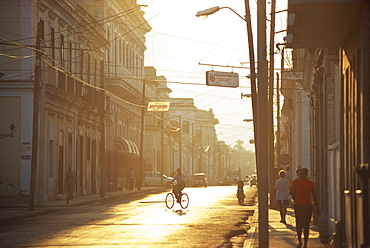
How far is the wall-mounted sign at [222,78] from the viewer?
127ft

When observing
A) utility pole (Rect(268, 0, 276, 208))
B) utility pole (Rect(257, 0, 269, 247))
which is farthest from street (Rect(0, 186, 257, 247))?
utility pole (Rect(268, 0, 276, 208))

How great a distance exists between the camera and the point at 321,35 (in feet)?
39.3

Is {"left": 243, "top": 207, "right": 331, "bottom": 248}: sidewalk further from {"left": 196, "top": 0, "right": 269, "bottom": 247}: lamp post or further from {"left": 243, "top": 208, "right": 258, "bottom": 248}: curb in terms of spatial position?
{"left": 196, "top": 0, "right": 269, "bottom": 247}: lamp post

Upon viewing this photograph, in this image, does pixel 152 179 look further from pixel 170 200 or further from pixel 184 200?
pixel 184 200

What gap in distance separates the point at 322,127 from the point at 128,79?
153 feet

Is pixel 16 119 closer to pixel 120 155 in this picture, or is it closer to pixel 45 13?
pixel 45 13

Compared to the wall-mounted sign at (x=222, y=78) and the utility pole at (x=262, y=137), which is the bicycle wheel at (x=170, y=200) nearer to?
the wall-mounted sign at (x=222, y=78)

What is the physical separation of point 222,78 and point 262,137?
2433 cm

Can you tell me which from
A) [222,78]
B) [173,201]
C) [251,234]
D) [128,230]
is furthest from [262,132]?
[222,78]

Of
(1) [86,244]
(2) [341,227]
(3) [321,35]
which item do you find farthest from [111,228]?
(3) [321,35]

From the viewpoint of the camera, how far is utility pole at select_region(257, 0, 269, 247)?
1501cm

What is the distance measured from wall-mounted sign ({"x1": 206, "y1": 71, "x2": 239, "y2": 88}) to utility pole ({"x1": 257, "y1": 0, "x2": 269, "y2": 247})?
74.9 feet

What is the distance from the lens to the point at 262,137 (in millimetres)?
15203

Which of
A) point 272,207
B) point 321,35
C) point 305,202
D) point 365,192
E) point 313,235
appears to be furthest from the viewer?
point 272,207
